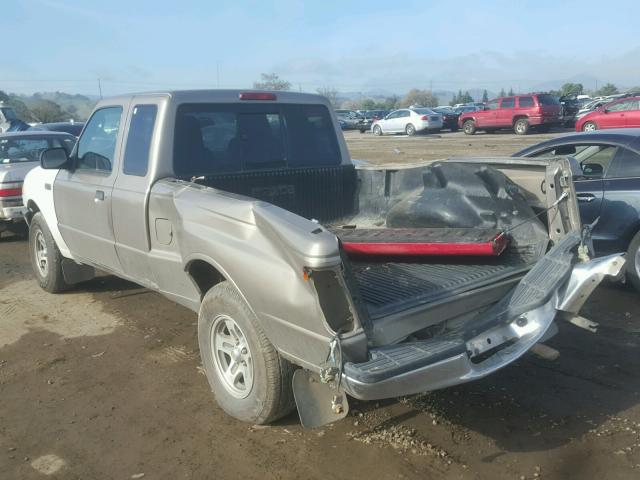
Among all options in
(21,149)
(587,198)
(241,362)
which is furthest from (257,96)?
(21,149)

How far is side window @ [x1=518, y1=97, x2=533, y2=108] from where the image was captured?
91.6 feet

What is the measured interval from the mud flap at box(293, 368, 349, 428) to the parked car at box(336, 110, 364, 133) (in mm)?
40031

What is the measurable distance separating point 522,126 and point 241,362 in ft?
88.6

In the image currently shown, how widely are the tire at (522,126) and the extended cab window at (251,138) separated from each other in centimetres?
2468

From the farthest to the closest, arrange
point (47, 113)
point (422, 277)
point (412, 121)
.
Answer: point (47, 113) < point (412, 121) < point (422, 277)

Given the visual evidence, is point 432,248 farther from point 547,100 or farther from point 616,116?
point 547,100

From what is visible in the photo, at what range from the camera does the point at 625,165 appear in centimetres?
614

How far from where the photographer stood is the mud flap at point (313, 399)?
126 inches

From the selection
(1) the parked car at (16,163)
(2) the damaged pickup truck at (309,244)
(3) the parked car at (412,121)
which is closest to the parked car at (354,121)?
(3) the parked car at (412,121)

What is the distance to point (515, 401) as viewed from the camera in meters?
4.01

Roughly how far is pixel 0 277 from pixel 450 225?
5684 millimetres

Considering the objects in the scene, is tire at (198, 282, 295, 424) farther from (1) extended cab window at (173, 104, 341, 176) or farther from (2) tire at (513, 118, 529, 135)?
(2) tire at (513, 118, 529, 135)

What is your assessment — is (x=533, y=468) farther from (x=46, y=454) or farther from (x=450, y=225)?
(x=46, y=454)

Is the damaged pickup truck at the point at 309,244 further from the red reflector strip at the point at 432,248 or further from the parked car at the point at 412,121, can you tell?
the parked car at the point at 412,121
